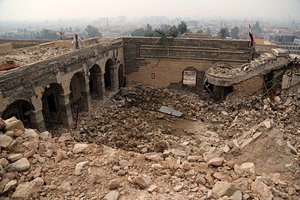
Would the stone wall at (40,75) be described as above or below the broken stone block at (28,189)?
above

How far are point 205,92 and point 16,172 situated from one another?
47.9 ft

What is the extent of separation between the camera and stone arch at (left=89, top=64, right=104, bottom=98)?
15.7 metres

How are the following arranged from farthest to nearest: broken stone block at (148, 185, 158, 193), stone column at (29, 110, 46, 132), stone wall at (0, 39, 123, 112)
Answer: stone column at (29, 110, 46, 132) → stone wall at (0, 39, 123, 112) → broken stone block at (148, 185, 158, 193)

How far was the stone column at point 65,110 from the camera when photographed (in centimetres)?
1234

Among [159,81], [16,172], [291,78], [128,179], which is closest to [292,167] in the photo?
[128,179]

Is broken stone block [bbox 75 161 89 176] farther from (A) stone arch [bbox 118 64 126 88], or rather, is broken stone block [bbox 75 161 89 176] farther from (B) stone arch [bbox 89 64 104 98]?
(A) stone arch [bbox 118 64 126 88]

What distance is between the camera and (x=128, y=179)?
4.42 meters

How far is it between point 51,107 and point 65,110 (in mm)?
2189

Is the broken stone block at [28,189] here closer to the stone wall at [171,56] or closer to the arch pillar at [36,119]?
the arch pillar at [36,119]

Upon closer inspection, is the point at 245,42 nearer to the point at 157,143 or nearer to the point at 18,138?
the point at 157,143

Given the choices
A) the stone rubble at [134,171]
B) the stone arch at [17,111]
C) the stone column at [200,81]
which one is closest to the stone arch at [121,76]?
the stone column at [200,81]

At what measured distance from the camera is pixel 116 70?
701 inches

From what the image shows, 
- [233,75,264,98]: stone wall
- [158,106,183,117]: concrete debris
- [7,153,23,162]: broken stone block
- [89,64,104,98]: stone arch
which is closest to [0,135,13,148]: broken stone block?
[7,153,23,162]: broken stone block

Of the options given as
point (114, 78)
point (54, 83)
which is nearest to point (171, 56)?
point (114, 78)
